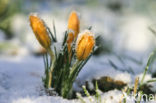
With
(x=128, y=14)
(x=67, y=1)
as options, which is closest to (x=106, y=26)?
(x=128, y=14)

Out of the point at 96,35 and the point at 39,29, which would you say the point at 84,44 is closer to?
the point at 39,29

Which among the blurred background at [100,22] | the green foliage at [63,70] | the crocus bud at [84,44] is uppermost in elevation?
the crocus bud at [84,44]

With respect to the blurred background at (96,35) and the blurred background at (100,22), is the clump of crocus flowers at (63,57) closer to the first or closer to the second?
the blurred background at (96,35)

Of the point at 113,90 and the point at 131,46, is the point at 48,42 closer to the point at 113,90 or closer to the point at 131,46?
the point at 113,90

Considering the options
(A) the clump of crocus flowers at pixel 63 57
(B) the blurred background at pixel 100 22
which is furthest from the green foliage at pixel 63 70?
(B) the blurred background at pixel 100 22

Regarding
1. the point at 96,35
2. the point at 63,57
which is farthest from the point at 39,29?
the point at 96,35

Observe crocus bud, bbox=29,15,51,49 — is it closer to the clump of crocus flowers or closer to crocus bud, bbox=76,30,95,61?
the clump of crocus flowers
